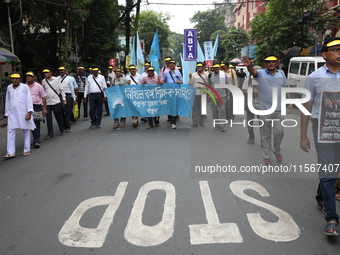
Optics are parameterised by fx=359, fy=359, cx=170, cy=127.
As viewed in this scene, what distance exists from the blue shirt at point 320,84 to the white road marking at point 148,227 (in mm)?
1971

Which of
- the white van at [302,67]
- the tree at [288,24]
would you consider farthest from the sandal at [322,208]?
the tree at [288,24]

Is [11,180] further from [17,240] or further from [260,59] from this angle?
[260,59]

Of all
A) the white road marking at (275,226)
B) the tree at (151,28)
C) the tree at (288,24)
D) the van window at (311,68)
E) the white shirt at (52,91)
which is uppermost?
the tree at (151,28)

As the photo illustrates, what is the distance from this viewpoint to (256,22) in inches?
948

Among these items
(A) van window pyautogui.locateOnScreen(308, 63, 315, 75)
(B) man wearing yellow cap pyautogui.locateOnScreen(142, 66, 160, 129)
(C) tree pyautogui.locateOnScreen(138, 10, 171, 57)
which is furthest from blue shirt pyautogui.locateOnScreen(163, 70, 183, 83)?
(C) tree pyautogui.locateOnScreen(138, 10, 171, 57)

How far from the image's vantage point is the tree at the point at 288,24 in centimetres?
2230

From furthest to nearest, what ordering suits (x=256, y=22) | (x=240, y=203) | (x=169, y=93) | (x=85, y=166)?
1. (x=256, y=22)
2. (x=169, y=93)
3. (x=85, y=166)
4. (x=240, y=203)

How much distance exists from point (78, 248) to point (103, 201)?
1.22 meters

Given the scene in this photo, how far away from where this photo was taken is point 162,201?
454cm

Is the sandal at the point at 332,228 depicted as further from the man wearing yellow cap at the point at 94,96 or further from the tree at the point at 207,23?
the tree at the point at 207,23

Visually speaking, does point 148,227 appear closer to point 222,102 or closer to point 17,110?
point 17,110

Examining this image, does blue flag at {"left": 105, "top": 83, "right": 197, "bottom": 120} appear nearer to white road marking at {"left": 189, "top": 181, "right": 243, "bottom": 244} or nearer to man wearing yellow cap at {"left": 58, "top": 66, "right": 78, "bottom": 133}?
man wearing yellow cap at {"left": 58, "top": 66, "right": 78, "bottom": 133}

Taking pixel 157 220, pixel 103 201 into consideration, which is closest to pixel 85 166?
pixel 103 201

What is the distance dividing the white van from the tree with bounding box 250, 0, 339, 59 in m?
6.04
